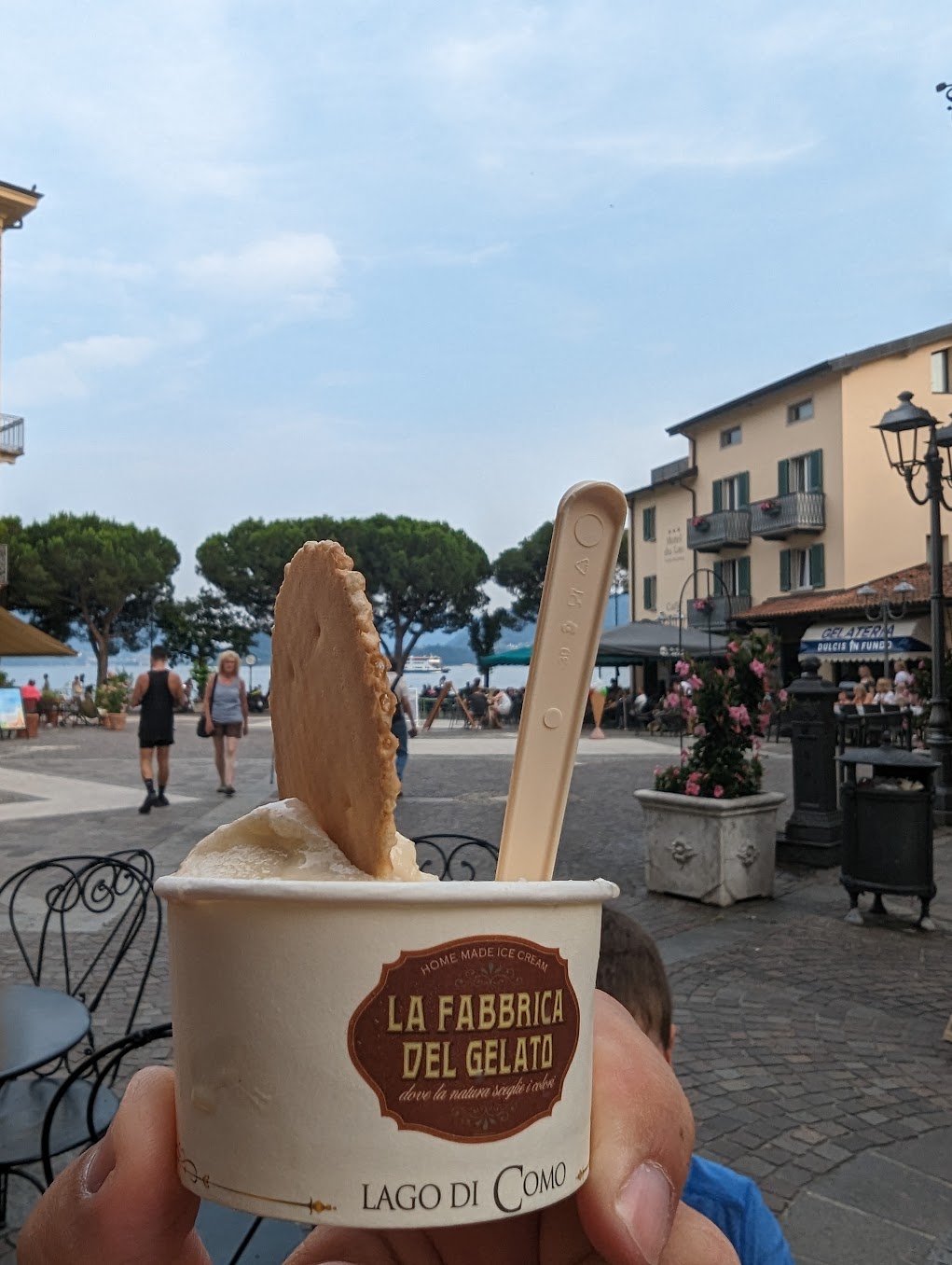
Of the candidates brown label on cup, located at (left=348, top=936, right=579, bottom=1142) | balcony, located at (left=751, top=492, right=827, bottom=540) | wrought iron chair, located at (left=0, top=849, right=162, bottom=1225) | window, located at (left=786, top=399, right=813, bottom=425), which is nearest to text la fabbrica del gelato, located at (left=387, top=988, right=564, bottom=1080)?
brown label on cup, located at (left=348, top=936, right=579, bottom=1142)

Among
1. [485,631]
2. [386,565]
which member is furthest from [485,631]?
[386,565]

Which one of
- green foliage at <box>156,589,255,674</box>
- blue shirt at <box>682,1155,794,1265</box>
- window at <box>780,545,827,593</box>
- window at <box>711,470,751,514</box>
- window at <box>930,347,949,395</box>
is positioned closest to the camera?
blue shirt at <box>682,1155,794,1265</box>

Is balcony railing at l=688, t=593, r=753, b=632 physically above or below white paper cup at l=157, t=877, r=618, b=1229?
above

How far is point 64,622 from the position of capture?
53.2 m

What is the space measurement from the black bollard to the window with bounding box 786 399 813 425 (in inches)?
1058

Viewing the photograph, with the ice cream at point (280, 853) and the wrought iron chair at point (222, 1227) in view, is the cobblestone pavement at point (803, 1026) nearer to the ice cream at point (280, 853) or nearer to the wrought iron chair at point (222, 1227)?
the wrought iron chair at point (222, 1227)

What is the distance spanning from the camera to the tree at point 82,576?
50.7 m

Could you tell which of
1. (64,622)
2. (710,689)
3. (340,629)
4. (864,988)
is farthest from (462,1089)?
(64,622)

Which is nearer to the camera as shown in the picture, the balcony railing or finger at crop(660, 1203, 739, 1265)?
finger at crop(660, 1203, 739, 1265)

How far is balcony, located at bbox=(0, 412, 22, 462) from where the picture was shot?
109 ft

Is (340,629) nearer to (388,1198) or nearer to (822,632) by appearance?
(388,1198)

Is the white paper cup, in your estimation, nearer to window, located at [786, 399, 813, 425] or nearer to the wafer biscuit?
the wafer biscuit

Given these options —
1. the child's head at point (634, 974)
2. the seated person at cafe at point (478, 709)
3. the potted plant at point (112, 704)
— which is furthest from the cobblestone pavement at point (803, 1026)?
the seated person at cafe at point (478, 709)

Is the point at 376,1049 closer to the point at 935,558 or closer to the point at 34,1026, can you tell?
the point at 34,1026
